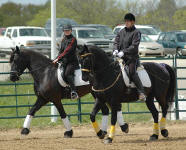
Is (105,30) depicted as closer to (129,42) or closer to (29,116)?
(29,116)

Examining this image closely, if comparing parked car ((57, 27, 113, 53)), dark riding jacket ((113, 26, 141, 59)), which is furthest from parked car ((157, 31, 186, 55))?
dark riding jacket ((113, 26, 141, 59))

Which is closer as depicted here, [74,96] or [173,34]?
[74,96]

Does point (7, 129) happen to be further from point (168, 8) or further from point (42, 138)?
point (168, 8)

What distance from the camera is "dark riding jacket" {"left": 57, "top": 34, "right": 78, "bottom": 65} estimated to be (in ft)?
38.8

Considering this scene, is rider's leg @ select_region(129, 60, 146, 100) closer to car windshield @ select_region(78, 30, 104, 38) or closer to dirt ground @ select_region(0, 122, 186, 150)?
dirt ground @ select_region(0, 122, 186, 150)

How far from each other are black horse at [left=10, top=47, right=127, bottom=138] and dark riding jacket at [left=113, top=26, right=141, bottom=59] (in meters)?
1.70

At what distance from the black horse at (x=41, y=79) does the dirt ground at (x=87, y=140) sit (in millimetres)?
506

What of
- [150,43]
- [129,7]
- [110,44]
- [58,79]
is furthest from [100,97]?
[129,7]

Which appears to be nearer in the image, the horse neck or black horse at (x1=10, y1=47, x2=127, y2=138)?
black horse at (x1=10, y1=47, x2=127, y2=138)

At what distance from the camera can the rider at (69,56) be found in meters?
11.9

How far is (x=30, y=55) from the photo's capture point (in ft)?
39.9

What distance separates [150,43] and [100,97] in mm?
18410

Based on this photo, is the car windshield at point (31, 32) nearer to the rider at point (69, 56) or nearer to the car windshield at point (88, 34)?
the car windshield at point (88, 34)

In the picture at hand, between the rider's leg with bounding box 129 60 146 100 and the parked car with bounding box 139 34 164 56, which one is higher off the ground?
the rider's leg with bounding box 129 60 146 100
